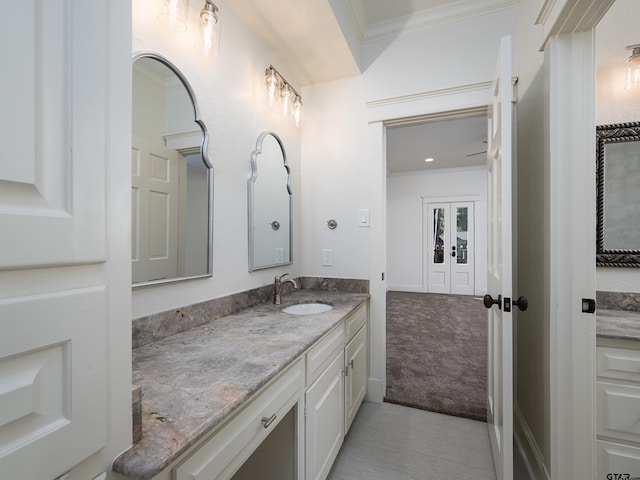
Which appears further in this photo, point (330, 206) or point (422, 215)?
point (422, 215)

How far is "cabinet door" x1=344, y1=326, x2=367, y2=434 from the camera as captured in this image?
1.72 meters

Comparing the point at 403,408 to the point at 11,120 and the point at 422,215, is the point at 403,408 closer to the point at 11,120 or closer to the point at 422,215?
the point at 11,120

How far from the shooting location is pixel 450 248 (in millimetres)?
6316

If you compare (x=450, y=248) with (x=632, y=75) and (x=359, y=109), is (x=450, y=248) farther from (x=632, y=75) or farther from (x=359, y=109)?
(x=632, y=75)

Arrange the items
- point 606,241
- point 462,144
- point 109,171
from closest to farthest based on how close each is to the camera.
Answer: point 109,171 < point 606,241 < point 462,144

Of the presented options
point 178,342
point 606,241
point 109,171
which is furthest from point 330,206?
point 109,171

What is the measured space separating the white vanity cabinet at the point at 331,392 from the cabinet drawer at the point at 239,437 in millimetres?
197

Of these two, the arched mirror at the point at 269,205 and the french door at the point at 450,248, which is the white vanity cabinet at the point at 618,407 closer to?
the arched mirror at the point at 269,205

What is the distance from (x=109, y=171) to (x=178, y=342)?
0.85 meters

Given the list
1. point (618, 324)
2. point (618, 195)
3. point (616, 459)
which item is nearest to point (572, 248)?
point (618, 324)

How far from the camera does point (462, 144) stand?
457cm

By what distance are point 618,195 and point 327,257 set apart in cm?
184

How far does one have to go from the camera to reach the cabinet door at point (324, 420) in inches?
48.3

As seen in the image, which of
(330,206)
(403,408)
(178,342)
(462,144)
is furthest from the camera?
(462,144)
